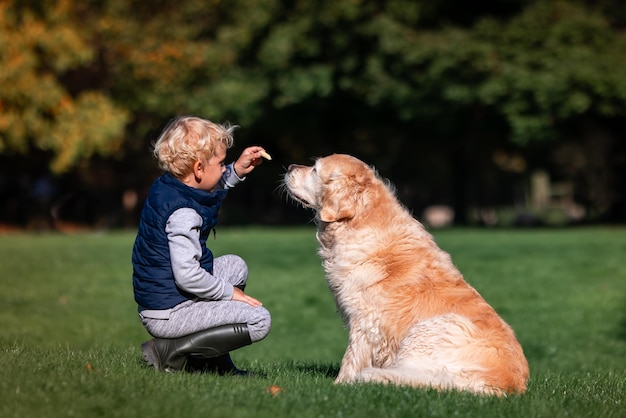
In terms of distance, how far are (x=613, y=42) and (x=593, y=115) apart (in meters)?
3.56

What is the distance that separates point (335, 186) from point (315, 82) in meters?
24.4

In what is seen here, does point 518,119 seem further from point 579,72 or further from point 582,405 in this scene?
point 582,405

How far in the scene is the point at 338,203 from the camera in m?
6.55

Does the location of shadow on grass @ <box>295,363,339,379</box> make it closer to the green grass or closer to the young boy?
the green grass

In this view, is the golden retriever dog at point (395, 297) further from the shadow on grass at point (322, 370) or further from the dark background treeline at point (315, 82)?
the dark background treeline at point (315, 82)

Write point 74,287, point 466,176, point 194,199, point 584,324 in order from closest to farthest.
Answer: point 194,199 < point 584,324 < point 74,287 < point 466,176

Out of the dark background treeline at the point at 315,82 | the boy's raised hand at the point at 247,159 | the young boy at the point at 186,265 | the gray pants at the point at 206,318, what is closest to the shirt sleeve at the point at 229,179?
the boy's raised hand at the point at 247,159

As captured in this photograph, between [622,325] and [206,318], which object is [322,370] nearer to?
[206,318]

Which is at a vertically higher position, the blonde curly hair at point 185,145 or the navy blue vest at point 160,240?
the blonde curly hair at point 185,145

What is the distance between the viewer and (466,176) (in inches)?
1350

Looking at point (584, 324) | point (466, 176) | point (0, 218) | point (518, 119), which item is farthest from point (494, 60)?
point (0, 218)

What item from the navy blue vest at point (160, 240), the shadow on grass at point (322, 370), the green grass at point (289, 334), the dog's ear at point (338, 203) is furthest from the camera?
the shadow on grass at point (322, 370)

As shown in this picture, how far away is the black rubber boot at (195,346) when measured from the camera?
613cm

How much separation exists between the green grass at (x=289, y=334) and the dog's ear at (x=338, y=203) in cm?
117
